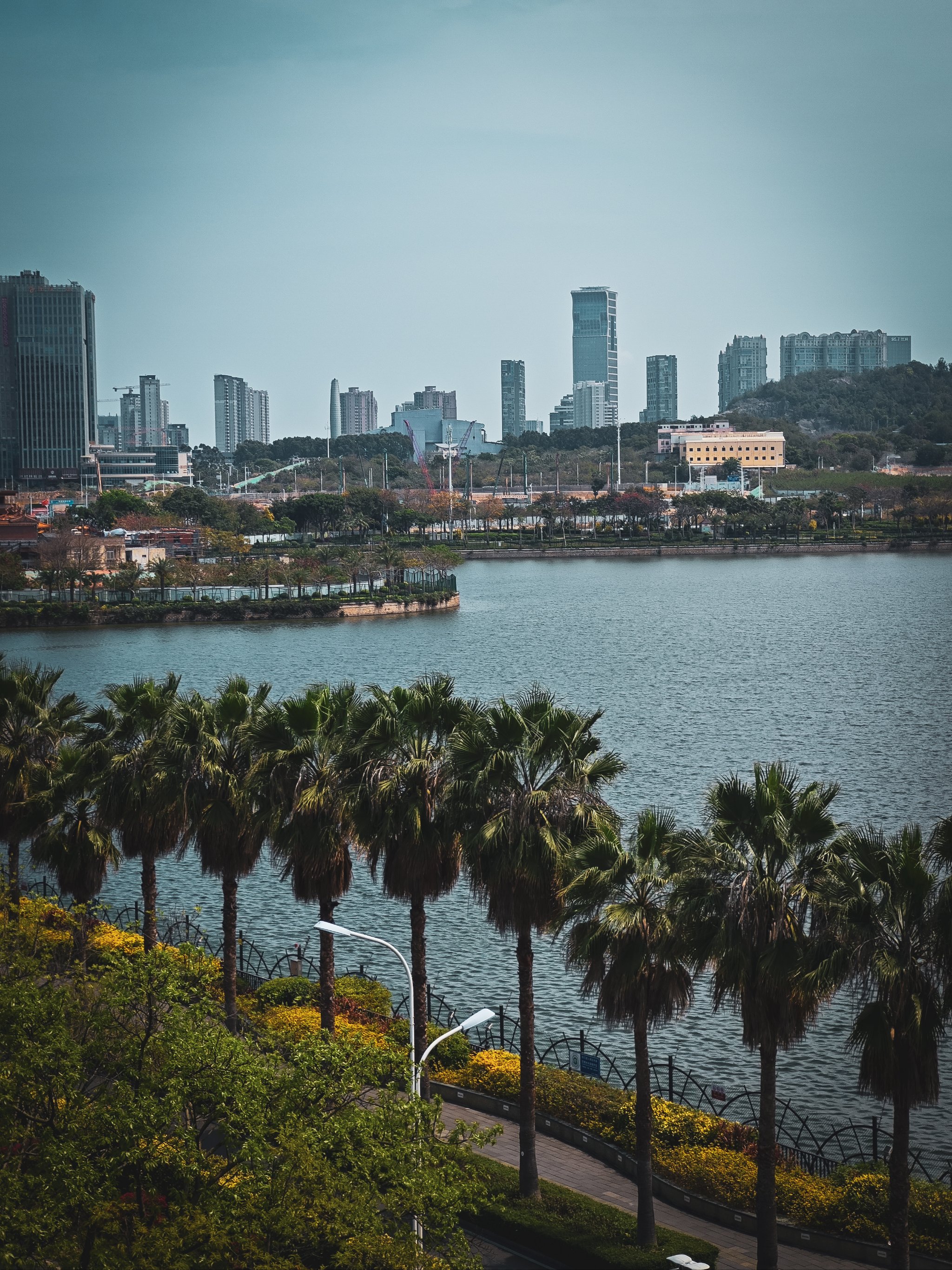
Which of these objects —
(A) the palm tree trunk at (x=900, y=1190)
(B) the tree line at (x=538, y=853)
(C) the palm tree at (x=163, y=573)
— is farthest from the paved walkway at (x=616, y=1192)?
(C) the palm tree at (x=163, y=573)

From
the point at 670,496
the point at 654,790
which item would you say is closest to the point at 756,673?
the point at 654,790

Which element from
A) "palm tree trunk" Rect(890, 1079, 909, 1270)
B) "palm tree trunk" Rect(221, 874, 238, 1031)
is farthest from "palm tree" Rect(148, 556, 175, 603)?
"palm tree trunk" Rect(890, 1079, 909, 1270)

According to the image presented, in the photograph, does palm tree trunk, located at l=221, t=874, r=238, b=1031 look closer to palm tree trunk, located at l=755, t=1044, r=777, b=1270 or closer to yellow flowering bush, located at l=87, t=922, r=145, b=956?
yellow flowering bush, located at l=87, t=922, r=145, b=956

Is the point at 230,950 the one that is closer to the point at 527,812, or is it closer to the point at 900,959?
the point at 527,812

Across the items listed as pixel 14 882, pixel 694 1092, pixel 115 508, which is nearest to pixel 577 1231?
pixel 694 1092

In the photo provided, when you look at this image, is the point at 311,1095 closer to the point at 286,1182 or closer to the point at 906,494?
the point at 286,1182

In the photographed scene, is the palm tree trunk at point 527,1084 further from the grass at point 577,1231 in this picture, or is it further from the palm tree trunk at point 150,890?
the palm tree trunk at point 150,890
